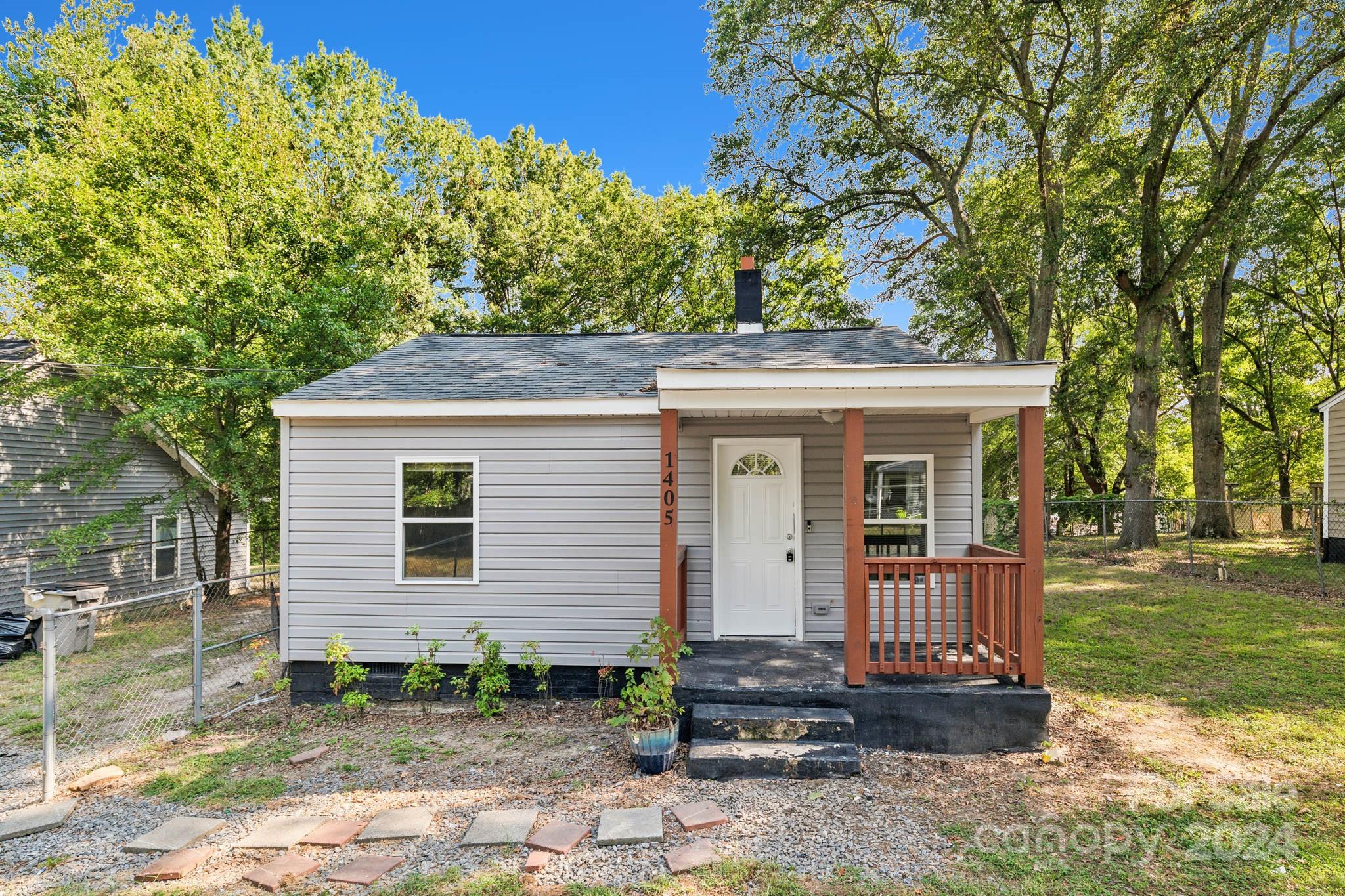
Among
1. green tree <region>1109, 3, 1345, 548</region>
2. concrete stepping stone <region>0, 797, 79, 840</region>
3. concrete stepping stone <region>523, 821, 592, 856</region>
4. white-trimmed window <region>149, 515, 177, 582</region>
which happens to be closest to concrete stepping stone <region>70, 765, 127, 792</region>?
concrete stepping stone <region>0, 797, 79, 840</region>

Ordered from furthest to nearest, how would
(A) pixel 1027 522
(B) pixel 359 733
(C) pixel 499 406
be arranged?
(C) pixel 499 406
(B) pixel 359 733
(A) pixel 1027 522

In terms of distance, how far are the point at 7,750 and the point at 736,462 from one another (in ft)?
21.9

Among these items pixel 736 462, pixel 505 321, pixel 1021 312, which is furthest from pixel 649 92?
pixel 736 462

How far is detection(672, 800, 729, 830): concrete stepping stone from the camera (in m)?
3.73

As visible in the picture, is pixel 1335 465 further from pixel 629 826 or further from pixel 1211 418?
pixel 629 826

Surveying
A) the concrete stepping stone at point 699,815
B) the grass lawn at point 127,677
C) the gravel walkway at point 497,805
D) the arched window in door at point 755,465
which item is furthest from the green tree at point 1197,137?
the grass lawn at point 127,677

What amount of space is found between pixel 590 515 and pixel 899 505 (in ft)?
10.2

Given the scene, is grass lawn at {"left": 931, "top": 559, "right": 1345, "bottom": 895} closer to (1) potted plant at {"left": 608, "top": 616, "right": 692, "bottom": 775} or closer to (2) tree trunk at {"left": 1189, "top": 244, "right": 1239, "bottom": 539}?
(1) potted plant at {"left": 608, "top": 616, "right": 692, "bottom": 775}

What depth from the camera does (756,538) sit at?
6406 millimetres

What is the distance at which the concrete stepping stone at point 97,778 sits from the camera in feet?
14.5

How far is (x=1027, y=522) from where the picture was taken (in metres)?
4.96

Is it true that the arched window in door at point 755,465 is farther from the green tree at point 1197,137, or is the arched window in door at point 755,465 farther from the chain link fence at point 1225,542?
the green tree at point 1197,137

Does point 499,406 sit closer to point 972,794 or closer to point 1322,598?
point 972,794

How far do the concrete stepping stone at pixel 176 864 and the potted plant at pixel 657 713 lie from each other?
241cm
